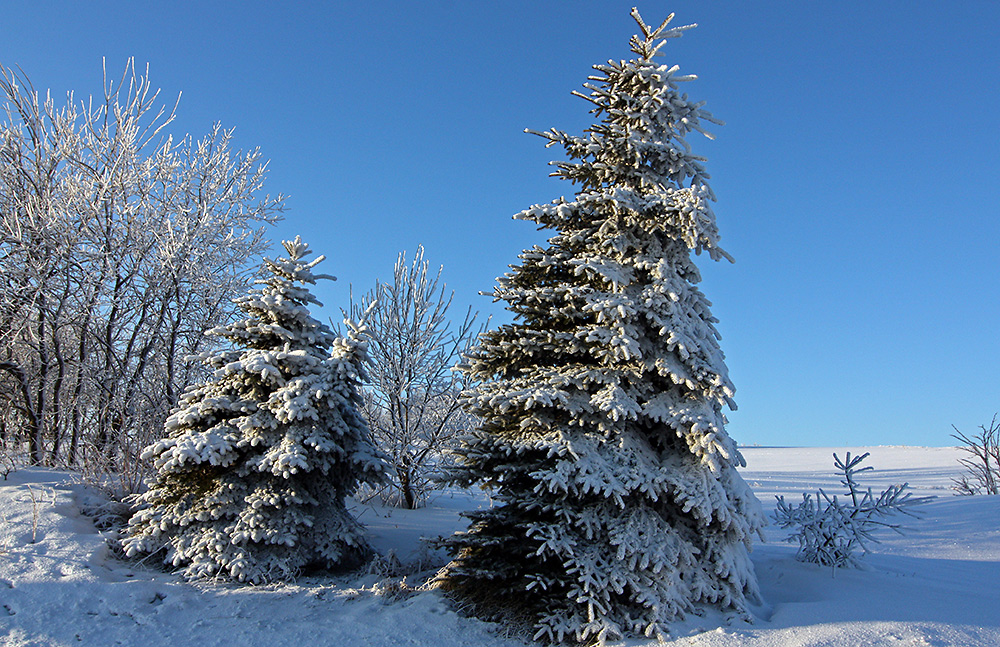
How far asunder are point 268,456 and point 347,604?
1717mm

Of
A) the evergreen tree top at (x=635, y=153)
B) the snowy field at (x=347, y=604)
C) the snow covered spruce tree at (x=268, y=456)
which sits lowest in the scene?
the snowy field at (x=347, y=604)

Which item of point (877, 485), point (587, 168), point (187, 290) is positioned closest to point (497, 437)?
point (587, 168)

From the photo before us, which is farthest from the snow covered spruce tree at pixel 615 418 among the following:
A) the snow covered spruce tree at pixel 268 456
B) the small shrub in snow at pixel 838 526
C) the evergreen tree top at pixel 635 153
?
the snow covered spruce tree at pixel 268 456

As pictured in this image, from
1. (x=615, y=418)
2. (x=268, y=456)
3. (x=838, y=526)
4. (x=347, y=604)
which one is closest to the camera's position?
(x=615, y=418)

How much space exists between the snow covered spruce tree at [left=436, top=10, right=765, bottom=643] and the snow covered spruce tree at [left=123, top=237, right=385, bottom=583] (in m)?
1.58

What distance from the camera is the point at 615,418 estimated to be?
17.6 feet

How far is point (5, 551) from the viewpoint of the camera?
571 cm

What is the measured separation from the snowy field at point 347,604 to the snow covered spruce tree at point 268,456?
390 millimetres

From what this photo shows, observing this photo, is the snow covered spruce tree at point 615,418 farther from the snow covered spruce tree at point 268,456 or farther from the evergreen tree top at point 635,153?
the snow covered spruce tree at point 268,456

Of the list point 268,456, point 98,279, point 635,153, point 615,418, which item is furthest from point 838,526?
point 98,279

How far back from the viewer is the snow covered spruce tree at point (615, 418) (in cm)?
521

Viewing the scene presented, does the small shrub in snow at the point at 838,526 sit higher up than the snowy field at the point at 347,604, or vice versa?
the small shrub in snow at the point at 838,526

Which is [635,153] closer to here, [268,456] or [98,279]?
[268,456]

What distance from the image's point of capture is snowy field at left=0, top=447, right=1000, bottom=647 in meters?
4.65
